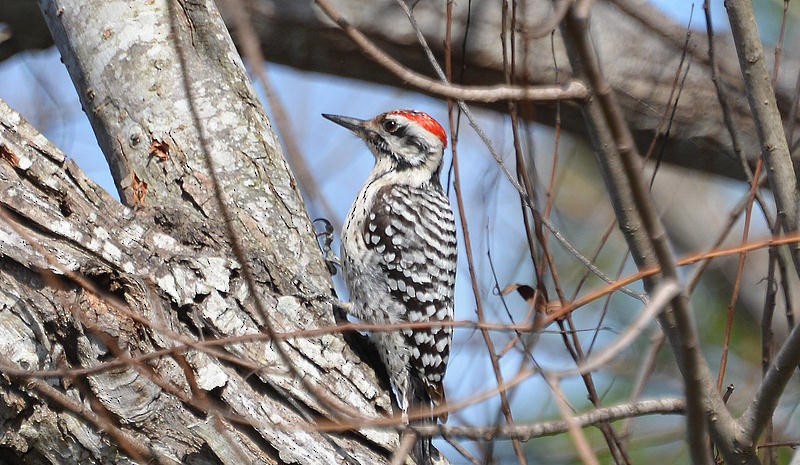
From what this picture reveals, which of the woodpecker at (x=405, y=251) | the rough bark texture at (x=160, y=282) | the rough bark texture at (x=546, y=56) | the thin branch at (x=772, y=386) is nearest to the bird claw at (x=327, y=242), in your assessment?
the woodpecker at (x=405, y=251)

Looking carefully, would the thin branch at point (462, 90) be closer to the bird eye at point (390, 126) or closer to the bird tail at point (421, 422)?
the bird tail at point (421, 422)

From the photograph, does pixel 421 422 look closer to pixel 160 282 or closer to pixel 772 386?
pixel 160 282

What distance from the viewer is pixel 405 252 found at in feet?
13.1

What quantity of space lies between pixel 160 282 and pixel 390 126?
2.04 m

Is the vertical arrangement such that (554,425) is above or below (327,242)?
below

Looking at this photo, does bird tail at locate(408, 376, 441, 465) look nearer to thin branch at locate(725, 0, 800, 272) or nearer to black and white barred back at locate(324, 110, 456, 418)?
black and white barred back at locate(324, 110, 456, 418)

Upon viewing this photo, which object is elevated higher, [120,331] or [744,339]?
[744,339]

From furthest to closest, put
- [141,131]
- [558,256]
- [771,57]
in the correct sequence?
[558,256]
[771,57]
[141,131]

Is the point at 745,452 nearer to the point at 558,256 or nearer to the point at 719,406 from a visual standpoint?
the point at 719,406

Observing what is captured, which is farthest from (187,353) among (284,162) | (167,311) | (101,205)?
(284,162)

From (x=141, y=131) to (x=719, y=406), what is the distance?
7.58 feet

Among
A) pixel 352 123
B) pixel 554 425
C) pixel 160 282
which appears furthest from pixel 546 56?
pixel 554 425

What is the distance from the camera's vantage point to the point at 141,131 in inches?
130

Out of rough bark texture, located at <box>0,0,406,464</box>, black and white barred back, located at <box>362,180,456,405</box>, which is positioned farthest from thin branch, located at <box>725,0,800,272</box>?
black and white barred back, located at <box>362,180,456,405</box>
